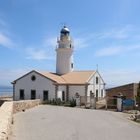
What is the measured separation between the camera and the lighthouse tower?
151ft

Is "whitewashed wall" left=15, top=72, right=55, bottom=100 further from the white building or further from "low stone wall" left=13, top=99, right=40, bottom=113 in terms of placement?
"low stone wall" left=13, top=99, right=40, bottom=113

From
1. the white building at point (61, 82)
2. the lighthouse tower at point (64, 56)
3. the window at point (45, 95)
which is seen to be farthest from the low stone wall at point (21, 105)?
the lighthouse tower at point (64, 56)

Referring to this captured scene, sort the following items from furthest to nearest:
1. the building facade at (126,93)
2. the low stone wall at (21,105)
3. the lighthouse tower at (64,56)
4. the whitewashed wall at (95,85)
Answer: the lighthouse tower at (64,56), the whitewashed wall at (95,85), the building facade at (126,93), the low stone wall at (21,105)

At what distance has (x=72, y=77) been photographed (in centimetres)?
4419

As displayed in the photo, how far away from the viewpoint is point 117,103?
102 feet

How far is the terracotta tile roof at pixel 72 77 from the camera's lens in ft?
137

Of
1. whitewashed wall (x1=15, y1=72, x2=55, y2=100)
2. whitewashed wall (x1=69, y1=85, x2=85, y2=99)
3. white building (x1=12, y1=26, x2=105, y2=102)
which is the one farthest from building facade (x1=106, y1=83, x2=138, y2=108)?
whitewashed wall (x1=15, y1=72, x2=55, y2=100)

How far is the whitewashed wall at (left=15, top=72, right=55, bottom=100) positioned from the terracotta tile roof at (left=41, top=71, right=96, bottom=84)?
0.74 m

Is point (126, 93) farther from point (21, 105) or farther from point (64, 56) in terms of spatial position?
point (21, 105)

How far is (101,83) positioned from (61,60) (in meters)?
6.19

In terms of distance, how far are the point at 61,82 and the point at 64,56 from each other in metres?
5.77

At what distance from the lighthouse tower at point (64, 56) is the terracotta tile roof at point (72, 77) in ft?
3.21

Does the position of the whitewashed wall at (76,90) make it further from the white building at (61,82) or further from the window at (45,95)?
the window at (45,95)

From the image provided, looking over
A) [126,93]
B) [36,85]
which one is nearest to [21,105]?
[126,93]
